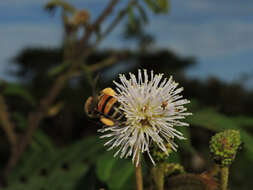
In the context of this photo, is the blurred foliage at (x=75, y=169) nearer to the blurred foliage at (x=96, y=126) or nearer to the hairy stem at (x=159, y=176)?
the blurred foliage at (x=96, y=126)

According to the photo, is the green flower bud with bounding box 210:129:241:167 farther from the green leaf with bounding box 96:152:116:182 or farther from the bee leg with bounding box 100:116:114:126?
the green leaf with bounding box 96:152:116:182

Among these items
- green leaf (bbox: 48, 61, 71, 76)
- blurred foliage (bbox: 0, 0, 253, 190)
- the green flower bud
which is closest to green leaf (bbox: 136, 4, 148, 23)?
blurred foliage (bbox: 0, 0, 253, 190)

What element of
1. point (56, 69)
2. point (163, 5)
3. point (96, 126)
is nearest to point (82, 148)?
point (96, 126)

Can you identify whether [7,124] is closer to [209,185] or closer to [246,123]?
[246,123]

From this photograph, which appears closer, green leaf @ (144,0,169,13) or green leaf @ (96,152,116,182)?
green leaf @ (96,152,116,182)

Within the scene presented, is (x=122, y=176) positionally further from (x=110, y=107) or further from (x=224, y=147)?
(x=224, y=147)

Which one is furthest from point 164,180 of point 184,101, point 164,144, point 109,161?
point 109,161
